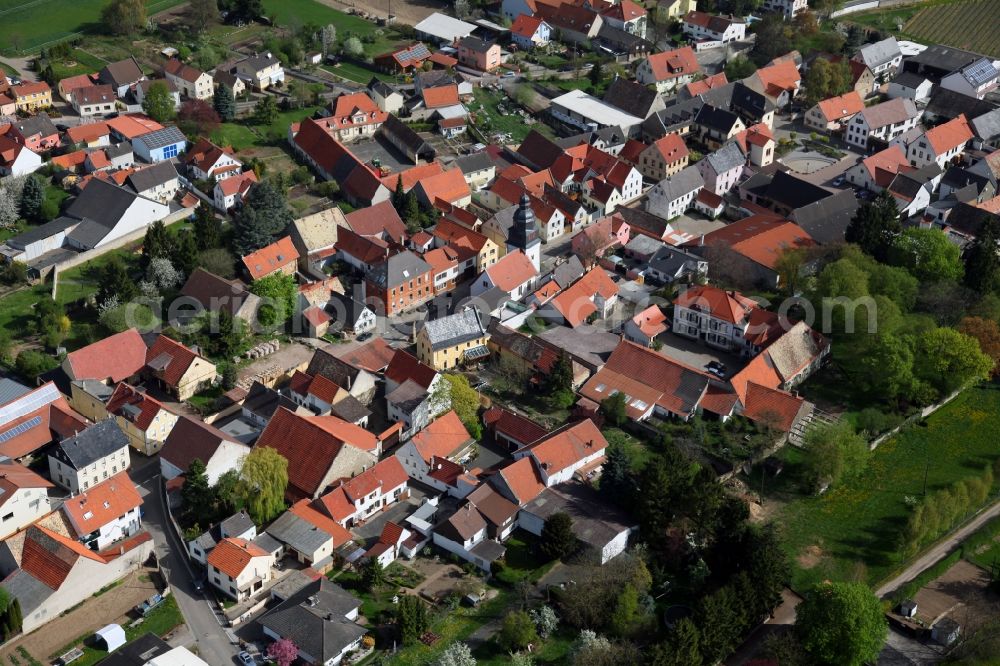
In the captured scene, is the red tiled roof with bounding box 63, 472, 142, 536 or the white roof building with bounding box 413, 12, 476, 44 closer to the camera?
the red tiled roof with bounding box 63, 472, 142, 536

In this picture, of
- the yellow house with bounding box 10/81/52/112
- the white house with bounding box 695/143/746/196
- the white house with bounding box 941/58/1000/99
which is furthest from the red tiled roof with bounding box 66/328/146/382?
the white house with bounding box 941/58/1000/99

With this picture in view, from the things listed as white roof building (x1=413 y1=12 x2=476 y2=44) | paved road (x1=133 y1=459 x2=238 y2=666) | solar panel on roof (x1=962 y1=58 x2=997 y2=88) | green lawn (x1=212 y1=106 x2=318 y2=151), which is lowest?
paved road (x1=133 y1=459 x2=238 y2=666)

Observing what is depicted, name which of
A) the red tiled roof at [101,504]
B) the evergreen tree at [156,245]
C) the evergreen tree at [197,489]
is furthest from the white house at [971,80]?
the red tiled roof at [101,504]

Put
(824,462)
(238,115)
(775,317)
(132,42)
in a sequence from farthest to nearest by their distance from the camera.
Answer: (132,42) < (238,115) < (775,317) < (824,462)

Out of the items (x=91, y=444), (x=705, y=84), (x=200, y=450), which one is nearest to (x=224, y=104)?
(x=705, y=84)

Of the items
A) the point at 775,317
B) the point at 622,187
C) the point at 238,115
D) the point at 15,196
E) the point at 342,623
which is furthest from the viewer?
the point at 238,115

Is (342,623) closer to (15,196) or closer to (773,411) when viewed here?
(773,411)

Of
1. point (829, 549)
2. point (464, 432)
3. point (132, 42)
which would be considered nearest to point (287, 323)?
point (464, 432)

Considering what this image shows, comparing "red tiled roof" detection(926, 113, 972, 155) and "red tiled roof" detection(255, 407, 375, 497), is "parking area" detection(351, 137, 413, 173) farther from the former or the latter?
"red tiled roof" detection(926, 113, 972, 155)
